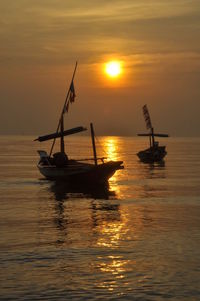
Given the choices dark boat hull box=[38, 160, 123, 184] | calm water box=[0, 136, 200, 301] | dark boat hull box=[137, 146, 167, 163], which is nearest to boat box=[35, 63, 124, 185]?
dark boat hull box=[38, 160, 123, 184]

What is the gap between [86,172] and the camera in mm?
55594

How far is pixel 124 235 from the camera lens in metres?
29.1

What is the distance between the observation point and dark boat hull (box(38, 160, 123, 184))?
A: 5534 centimetres

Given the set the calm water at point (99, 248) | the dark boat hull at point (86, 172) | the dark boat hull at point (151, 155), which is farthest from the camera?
the dark boat hull at point (151, 155)

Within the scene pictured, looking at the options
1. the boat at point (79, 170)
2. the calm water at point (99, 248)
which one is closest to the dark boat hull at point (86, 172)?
the boat at point (79, 170)

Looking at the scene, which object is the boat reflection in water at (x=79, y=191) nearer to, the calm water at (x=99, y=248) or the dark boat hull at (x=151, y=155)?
the calm water at (x=99, y=248)

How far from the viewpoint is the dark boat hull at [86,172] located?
182 feet

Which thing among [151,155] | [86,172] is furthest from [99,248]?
[151,155]

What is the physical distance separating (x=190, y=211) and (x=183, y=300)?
21.2 m

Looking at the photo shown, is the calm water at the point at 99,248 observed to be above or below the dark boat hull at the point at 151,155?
above

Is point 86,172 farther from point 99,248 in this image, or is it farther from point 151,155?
point 151,155

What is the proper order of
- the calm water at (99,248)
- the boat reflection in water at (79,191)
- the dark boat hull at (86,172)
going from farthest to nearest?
the dark boat hull at (86,172) < the boat reflection in water at (79,191) < the calm water at (99,248)

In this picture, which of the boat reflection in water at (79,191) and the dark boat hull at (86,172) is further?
the dark boat hull at (86,172)

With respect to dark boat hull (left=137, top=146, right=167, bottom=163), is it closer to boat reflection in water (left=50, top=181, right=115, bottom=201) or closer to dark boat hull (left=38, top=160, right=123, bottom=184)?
boat reflection in water (left=50, top=181, right=115, bottom=201)
